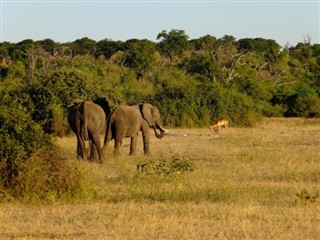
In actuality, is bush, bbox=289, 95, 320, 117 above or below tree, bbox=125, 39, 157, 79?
below

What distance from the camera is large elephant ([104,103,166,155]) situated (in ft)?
64.4

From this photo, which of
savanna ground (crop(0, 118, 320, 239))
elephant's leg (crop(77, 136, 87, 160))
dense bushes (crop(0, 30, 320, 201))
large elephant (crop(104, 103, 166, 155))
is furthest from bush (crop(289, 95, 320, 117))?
elephant's leg (crop(77, 136, 87, 160))

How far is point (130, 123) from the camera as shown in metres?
20.1

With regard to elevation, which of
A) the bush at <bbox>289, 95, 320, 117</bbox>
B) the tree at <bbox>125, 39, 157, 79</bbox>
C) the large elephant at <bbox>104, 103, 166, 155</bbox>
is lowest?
the bush at <bbox>289, 95, 320, 117</bbox>

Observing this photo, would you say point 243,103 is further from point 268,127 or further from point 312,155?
point 312,155

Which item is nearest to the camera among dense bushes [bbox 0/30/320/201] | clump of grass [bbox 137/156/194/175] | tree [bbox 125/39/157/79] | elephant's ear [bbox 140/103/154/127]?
dense bushes [bbox 0/30/320/201]

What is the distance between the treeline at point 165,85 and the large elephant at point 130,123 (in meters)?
2.21

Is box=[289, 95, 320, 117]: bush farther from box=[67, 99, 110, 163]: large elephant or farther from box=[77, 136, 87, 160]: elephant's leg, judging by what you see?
box=[77, 136, 87, 160]: elephant's leg

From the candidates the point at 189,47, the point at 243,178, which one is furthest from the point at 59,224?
the point at 189,47

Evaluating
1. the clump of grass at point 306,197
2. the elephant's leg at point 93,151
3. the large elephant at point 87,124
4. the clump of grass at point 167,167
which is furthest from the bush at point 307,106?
the clump of grass at point 306,197

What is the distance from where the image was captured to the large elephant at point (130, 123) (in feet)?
64.4

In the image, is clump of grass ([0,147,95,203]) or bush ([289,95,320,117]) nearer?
clump of grass ([0,147,95,203])

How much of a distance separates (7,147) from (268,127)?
24.2 metres

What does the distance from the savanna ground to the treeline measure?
167cm
